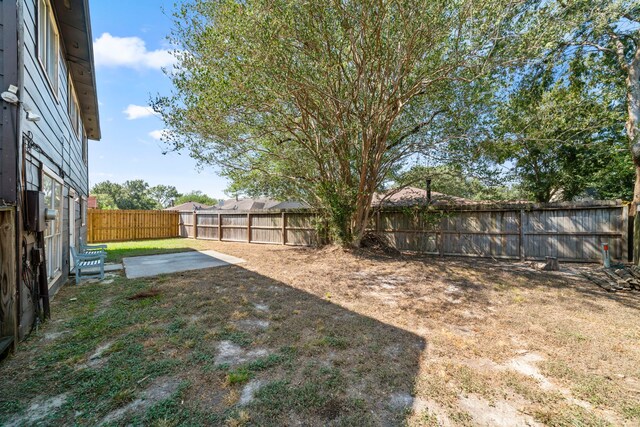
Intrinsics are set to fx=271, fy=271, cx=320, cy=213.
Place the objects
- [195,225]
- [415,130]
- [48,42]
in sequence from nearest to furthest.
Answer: [48,42] → [415,130] → [195,225]

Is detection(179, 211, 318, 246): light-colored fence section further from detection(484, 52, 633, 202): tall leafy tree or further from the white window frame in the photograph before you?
the white window frame

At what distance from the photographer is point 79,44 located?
5.55 m

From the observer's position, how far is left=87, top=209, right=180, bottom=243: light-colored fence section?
1391cm

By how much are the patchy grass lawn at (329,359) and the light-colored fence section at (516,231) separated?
10.7 feet

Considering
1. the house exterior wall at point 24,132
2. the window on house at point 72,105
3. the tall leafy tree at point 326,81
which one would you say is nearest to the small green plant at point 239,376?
the house exterior wall at point 24,132

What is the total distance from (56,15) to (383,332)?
7.51m

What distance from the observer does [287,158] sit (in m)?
8.66

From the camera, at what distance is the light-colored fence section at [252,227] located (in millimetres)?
11547

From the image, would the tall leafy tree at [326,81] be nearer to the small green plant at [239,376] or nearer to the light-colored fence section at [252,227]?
the light-colored fence section at [252,227]

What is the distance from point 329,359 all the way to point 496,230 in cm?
782

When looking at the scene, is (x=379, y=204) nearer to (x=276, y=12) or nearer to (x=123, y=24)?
(x=276, y=12)

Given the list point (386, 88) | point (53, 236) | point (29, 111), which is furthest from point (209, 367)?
point (386, 88)

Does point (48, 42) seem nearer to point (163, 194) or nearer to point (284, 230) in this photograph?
point (284, 230)

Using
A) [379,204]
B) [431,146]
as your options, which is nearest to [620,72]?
[431,146]
